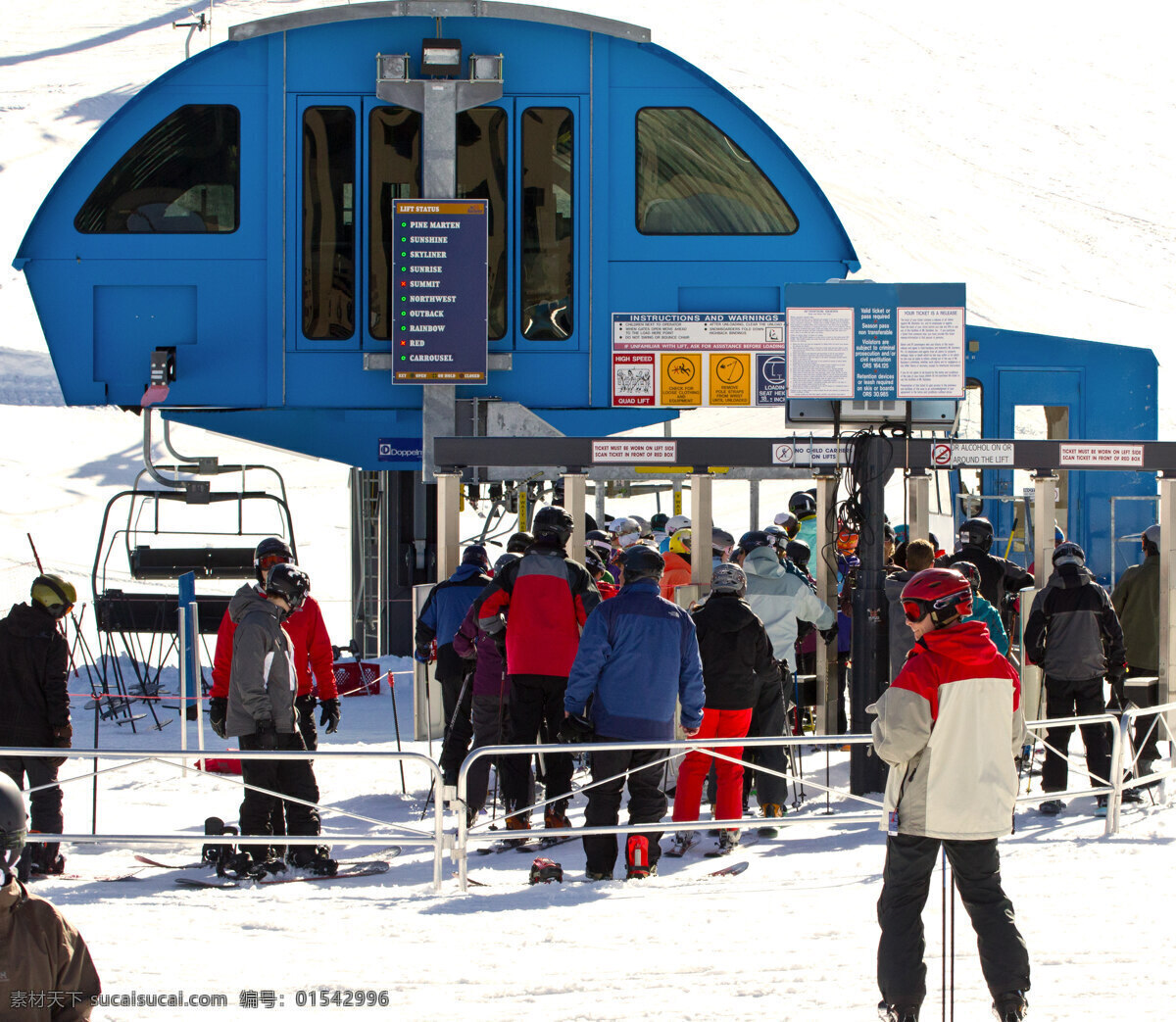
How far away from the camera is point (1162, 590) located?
10.3 m

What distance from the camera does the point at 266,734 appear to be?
808 centimetres

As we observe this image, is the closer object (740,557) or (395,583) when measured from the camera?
(740,557)

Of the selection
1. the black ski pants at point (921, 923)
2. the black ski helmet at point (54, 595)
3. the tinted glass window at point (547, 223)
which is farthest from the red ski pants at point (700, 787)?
the tinted glass window at point (547, 223)

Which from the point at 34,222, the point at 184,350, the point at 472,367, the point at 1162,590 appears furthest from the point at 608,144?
the point at 1162,590

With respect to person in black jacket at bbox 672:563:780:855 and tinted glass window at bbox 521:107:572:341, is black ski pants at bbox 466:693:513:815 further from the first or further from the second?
tinted glass window at bbox 521:107:572:341

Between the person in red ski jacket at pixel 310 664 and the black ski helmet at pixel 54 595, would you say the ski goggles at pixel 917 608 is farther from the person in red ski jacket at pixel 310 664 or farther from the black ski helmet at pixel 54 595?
the black ski helmet at pixel 54 595

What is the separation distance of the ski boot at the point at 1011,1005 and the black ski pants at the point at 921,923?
0.05ft

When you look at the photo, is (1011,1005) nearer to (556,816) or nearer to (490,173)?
(556,816)

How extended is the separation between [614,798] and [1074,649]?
131 inches

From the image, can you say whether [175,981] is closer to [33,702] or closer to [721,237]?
[33,702]

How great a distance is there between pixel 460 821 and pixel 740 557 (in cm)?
349

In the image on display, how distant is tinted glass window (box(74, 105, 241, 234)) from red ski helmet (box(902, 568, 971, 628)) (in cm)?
1000

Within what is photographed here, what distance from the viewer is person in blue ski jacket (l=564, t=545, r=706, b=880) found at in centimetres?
775

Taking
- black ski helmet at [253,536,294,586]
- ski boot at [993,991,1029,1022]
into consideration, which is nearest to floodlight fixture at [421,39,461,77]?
black ski helmet at [253,536,294,586]
